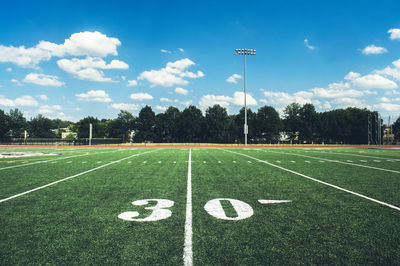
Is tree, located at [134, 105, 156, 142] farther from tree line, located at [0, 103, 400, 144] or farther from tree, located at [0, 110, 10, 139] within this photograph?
tree, located at [0, 110, 10, 139]

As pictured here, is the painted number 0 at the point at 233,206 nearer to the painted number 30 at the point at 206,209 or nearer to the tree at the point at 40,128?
the painted number 30 at the point at 206,209

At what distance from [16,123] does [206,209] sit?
4443 inches

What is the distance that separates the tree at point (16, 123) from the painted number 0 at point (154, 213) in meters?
110

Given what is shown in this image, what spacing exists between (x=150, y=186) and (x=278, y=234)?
4.07 meters

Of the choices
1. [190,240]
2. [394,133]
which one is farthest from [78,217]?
[394,133]

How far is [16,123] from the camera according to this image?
91.2 meters

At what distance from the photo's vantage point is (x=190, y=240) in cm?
308

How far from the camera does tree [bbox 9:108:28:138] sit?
9025cm

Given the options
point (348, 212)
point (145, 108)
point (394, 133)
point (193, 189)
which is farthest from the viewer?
point (394, 133)

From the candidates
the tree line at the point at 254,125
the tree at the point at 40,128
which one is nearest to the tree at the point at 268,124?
the tree line at the point at 254,125

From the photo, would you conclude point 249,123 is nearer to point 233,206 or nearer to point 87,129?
point 233,206

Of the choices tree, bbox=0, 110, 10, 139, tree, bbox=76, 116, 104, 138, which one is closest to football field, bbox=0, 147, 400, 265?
tree, bbox=0, 110, 10, 139

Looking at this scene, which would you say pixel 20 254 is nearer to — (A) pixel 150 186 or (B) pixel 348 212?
(A) pixel 150 186

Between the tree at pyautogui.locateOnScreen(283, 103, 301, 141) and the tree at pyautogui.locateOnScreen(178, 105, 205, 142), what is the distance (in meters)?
28.9
